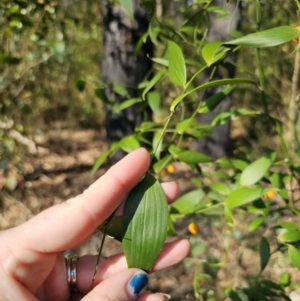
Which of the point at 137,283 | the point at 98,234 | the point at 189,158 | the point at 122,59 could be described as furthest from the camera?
the point at 122,59

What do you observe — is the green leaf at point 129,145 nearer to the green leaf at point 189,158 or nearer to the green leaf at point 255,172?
the green leaf at point 189,158

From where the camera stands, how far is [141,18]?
5.77 ft

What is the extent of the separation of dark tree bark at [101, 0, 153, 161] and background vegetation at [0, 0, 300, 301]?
0.14 metres

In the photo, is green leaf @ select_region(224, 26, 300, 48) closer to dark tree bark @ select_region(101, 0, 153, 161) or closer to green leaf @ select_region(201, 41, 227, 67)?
green leaf @ select_region(201, 41, 227, 67)

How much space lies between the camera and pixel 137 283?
60 centimetres

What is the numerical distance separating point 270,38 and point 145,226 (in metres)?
0.24

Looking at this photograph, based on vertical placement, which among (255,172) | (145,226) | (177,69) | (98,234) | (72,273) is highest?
(177,69)

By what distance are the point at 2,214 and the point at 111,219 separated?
1633 millimetres

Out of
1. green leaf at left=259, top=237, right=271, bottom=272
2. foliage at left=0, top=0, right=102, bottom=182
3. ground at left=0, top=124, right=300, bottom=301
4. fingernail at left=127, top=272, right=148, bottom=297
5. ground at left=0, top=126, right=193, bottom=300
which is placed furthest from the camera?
ground at left=0, top=126, right=193, bottom=300

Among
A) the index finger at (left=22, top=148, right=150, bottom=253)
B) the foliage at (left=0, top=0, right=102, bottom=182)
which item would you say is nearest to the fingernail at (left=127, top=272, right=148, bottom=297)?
the index finger at (left=22, top=148, right=150, bottom=253)

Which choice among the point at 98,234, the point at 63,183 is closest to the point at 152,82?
the point at 98,234

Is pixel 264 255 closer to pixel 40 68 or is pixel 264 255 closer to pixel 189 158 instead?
pixel 189 158

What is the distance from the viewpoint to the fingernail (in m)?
0.58

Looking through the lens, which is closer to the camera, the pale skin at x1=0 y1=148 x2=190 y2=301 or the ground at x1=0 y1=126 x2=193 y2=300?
the pale skin at x1=0 y1=148 x2=190 y2=301
